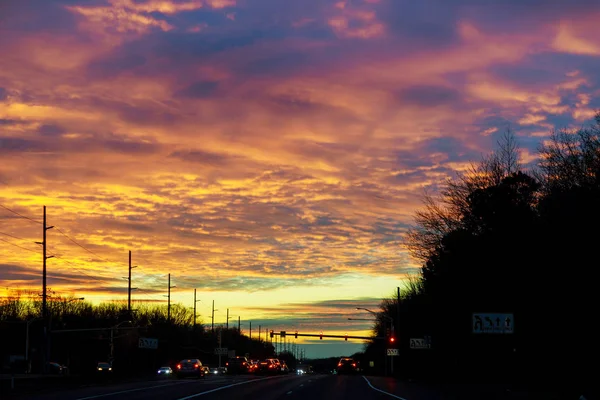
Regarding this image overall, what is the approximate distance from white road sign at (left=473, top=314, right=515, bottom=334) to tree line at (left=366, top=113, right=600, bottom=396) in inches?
185

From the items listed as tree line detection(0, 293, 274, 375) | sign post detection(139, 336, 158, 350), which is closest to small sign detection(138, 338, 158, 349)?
sign post detection(139, 336, 158, 350)

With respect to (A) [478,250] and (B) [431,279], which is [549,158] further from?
(B) [431,279]

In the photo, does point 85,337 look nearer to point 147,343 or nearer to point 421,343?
point 147,343

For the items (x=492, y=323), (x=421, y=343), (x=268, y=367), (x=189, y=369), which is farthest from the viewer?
(x=268, y=367)

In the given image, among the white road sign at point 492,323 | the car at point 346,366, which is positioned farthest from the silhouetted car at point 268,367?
the white road sign at point 492,323

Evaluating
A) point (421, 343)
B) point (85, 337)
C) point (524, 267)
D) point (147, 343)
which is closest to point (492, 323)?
point (524, 267)

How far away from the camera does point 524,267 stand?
2534 inches

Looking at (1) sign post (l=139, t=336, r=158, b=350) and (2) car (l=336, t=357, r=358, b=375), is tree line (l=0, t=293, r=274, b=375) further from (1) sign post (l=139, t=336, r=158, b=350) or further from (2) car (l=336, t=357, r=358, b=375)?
(2) car (l=336, t=357, r=358, b=375)

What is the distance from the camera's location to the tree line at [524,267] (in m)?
54.8

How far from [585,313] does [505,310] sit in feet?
42.0

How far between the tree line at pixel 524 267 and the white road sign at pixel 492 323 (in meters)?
4.71

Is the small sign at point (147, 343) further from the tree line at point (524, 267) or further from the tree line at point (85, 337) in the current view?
the tree line at point (524, 267)

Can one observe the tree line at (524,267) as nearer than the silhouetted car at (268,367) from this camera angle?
Yes

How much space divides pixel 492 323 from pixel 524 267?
718 inches
